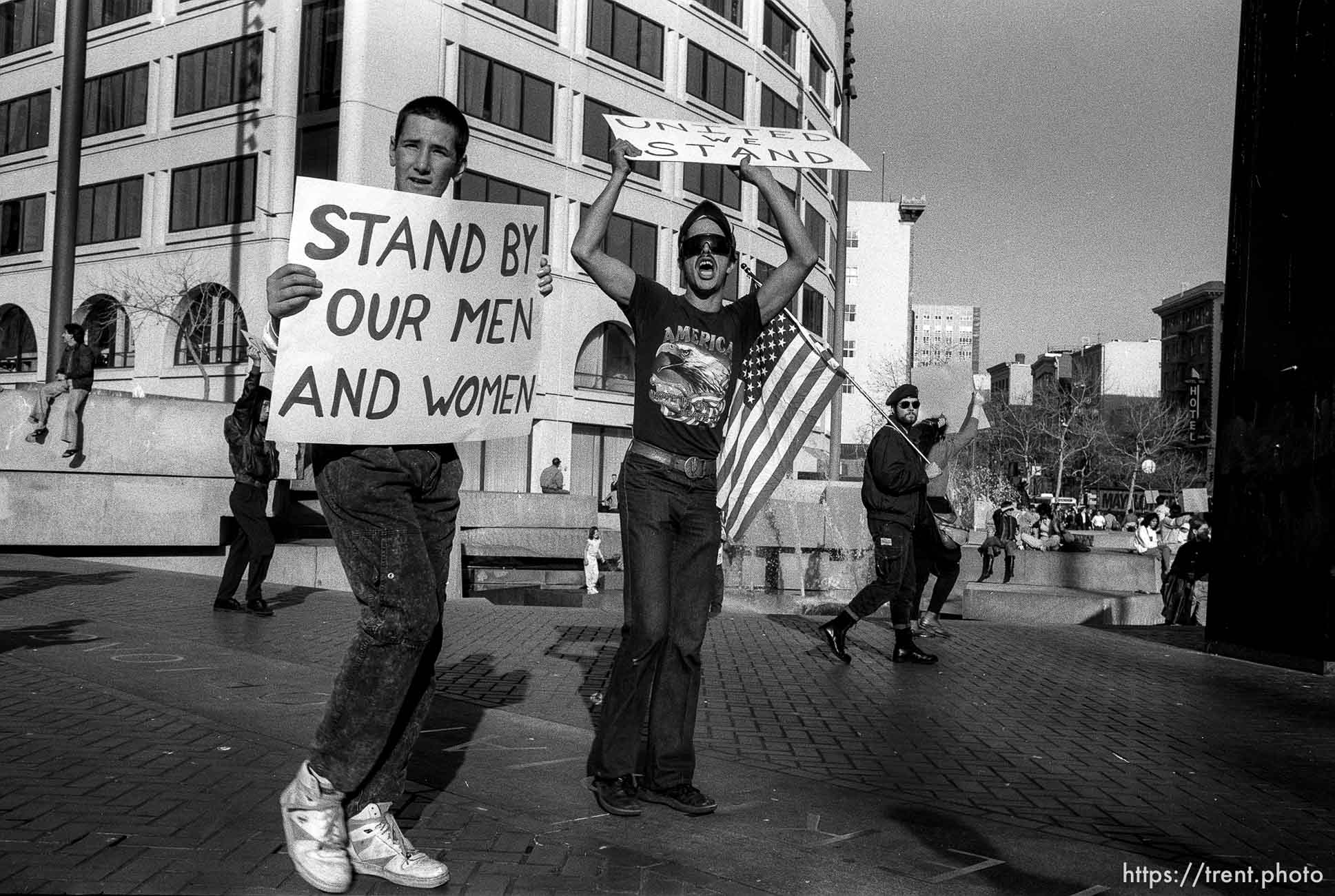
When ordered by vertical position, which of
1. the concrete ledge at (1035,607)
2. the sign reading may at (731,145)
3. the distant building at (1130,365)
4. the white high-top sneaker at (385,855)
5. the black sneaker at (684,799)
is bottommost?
the concrete ledge at (1035,607)

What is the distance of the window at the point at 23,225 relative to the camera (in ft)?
138

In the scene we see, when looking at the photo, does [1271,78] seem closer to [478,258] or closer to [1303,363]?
[1303,363]

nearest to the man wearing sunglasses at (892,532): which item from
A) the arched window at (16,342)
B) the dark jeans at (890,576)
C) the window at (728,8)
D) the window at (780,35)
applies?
the dark jeans at (890,576)

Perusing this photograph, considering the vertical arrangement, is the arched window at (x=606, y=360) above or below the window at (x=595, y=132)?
below

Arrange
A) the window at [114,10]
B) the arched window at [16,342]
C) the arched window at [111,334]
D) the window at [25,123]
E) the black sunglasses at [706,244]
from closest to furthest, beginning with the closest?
the black sunglasses at [706,244] < the window at [114,10] < the arched window at [111,334] < the window at [25,123] < the arched window at [16,342]

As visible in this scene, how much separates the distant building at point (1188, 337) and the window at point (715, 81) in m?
65.4

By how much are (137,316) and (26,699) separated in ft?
115

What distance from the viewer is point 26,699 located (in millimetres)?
6020

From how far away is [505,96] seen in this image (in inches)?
1501

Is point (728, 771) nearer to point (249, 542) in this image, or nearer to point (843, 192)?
point (249, 542)

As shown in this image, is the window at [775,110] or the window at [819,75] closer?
the window at [775,110]

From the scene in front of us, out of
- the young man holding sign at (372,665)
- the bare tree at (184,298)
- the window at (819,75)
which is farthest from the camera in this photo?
the window at (819,75)

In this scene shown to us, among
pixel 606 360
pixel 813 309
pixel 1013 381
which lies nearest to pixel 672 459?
pixel 606 360

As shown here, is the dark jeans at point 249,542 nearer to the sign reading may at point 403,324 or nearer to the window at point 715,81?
the sign reading may at point 403,324
